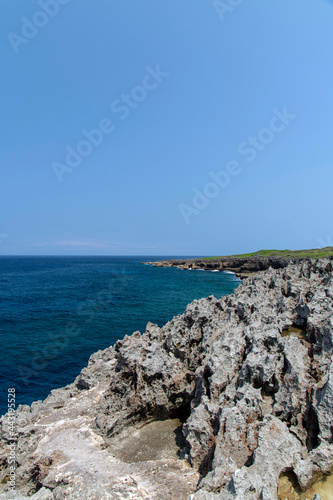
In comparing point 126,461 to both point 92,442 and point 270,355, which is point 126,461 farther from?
point 270,355

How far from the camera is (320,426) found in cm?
1060

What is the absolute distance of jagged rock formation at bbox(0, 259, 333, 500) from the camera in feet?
31.9

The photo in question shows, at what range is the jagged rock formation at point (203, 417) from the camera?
9.73 metres

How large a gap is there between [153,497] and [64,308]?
4805 cm

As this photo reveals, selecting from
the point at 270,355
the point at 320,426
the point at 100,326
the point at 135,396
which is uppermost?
the point at 270,355

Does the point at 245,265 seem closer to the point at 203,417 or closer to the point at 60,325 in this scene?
the point at 60,325

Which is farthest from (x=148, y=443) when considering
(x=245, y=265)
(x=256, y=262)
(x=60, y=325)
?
(x=245, y=265)

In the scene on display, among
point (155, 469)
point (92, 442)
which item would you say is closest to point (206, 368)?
point (155, 469)
